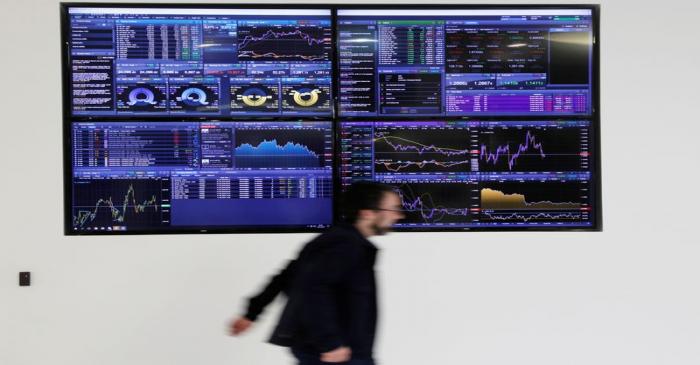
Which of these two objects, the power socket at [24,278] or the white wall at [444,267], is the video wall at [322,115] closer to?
the white wall at [444,267]

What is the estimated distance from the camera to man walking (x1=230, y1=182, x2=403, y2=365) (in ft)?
7.62

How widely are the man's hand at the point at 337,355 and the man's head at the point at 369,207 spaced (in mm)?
445

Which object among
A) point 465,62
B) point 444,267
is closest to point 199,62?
point 465,62

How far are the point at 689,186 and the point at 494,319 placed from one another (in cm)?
135

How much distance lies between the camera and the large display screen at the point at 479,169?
3641mm

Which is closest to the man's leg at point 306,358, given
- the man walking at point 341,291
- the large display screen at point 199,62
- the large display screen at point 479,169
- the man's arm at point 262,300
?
the man walking at point 341,291

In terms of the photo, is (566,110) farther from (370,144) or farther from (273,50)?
(273,50)

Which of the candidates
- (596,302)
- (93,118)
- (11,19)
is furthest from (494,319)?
(11,19)

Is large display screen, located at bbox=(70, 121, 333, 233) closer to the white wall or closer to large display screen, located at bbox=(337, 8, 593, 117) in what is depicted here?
the white wall

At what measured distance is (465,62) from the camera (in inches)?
144

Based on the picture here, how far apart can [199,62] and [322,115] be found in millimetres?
742

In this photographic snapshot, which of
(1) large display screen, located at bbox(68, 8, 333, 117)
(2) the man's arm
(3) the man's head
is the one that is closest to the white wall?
(1) large display screen, located at bbox(68, 8, 333, 117)

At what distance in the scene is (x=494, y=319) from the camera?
144 inches

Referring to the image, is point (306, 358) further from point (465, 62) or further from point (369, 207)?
point (465, 62)
